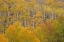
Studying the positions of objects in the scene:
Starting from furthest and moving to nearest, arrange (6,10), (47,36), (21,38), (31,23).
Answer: (31,23) < (6,10) < (47,36) < (21,38)

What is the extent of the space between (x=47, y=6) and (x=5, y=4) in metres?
20.4

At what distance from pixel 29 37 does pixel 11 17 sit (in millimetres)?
16717

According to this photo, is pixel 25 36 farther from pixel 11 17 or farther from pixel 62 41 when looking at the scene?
pixel 11 17

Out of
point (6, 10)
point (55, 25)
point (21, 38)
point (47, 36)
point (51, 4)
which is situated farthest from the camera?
point (51, 4)

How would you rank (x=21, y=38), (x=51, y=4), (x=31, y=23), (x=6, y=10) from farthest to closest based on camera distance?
1. (x=51, y=4)
2. (x=31, y=23)
3. (x=6, y=10)
4. (x=21, y=38)

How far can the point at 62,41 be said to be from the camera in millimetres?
33438

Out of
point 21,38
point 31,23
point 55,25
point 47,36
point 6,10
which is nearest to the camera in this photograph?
point 21,38

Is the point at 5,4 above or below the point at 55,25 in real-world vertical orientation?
above

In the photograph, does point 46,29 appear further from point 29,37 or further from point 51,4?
point 51,4

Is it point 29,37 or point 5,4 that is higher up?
point 5,4

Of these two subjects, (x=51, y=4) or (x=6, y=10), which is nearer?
(x=6, y=10)

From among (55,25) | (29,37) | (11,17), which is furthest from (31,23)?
(29,37)

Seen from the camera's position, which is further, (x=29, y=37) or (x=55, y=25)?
(x=55, y=25)

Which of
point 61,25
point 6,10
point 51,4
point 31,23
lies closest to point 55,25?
point 61,25
